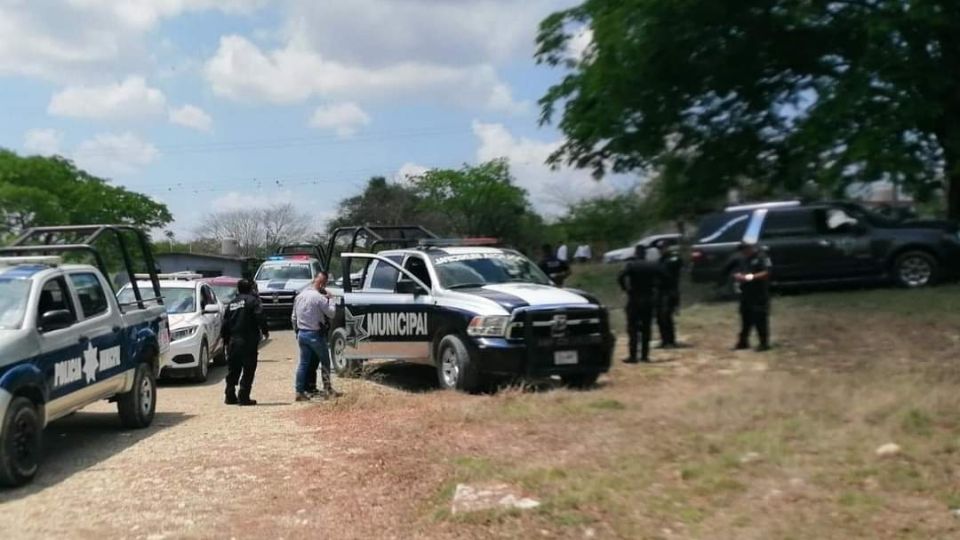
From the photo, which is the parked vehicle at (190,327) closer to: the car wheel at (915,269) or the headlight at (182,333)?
the headlight at (182,333)

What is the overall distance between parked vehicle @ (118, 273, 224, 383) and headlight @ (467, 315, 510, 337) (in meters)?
5.00

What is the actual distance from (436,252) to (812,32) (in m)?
10.6

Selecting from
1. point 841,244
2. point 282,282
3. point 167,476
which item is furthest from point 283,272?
point 167,476

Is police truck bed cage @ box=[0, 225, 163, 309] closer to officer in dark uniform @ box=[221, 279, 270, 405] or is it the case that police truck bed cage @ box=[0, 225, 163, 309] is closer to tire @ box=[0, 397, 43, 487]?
officer in dark uniform @ box=[221, 279, 270, 405]

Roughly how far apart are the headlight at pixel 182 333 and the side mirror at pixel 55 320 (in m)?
6.36

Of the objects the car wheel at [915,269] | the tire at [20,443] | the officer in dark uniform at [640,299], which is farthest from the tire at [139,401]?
the car wheel at [915,269]

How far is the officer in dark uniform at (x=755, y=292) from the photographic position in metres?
13.9

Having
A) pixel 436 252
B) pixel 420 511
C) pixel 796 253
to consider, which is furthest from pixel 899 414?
pixel 796 253

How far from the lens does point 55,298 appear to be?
9.58 m

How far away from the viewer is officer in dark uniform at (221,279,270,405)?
12.8 meters

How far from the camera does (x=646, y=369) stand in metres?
13.4

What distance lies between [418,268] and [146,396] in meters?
3.93

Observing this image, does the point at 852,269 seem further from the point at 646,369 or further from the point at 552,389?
the point at 552,389

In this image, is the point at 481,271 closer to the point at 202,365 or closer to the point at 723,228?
the point at 202,365
